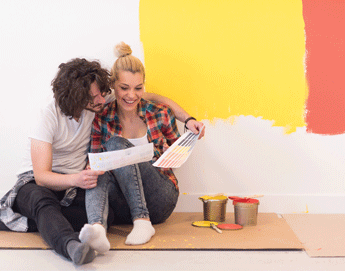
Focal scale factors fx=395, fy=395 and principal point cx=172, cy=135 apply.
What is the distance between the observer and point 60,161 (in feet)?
5.76

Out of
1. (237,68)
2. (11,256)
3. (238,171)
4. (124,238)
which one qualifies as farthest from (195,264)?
(237,68)

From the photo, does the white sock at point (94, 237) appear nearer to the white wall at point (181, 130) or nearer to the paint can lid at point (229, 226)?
the paint can lid at point (229, 226)

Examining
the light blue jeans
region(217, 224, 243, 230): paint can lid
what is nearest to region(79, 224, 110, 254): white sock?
the light blue jeans

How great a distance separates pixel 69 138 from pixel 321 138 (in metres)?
1.40

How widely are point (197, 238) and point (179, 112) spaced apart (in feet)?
2.13

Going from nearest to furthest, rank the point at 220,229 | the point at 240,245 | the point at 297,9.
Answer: the point at 240,245
the point at 220,229
the point at 297,9

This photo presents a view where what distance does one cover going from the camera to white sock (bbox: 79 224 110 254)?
1.29m

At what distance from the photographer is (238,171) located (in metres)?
2.28

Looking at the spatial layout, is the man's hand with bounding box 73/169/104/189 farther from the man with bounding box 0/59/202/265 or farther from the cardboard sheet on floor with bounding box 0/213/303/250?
the cardboard sheet on floor with bounding box 0/213/303/250

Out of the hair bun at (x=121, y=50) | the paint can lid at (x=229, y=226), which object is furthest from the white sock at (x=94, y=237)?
the hair bun at (x=121, y=50)

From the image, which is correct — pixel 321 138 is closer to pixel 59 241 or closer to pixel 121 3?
pixel 121 3

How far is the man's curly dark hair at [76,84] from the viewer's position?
5.23 feet

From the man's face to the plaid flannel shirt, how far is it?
0.17m

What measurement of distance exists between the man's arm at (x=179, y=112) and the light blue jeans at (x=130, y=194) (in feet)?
0.92
